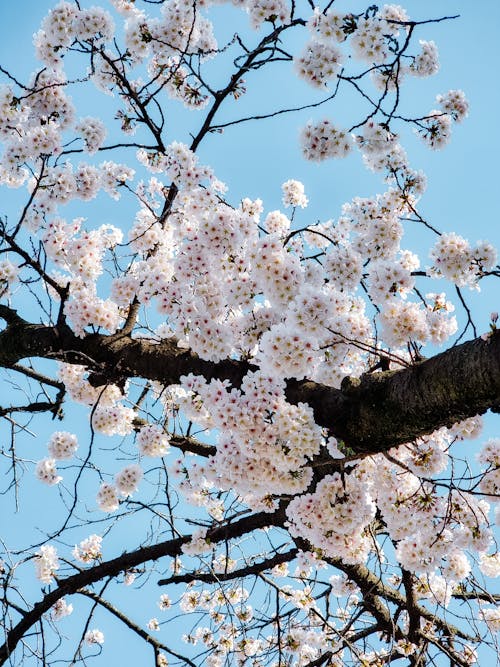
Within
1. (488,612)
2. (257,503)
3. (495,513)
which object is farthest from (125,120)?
(488,612)

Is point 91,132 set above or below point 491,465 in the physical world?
above

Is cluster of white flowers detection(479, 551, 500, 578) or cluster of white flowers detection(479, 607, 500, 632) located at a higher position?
cluster of white flowers detection(479, 551, 500, 578)

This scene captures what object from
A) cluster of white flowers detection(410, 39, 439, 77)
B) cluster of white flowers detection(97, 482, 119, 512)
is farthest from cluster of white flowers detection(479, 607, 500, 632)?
cluster of white flowers detection(410, 39, 439, 77)

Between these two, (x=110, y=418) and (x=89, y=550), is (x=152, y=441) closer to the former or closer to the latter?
(x=110, y=418)

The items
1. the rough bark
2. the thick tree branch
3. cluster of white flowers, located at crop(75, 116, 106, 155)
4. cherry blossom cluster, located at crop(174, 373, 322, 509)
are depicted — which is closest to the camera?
the rough bark

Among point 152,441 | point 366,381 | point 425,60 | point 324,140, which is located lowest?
point 366,381

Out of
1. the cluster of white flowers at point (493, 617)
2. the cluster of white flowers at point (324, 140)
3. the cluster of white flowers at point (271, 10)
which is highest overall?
the cluster of white flowers at point (271, 10)

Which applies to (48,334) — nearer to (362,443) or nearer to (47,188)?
(47,188)

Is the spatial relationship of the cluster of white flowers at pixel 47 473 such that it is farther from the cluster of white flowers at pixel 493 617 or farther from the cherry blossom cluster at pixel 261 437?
the cluster of white flowers at pixel 493 617

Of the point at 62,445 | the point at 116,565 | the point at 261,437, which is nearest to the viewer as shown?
the point at 261,437

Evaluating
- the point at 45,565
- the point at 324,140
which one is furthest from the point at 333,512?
the point at 45,565

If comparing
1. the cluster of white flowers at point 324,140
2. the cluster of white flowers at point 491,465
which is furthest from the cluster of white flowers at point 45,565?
the cluster of white flowers at point 324,140

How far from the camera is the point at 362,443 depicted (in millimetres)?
3158

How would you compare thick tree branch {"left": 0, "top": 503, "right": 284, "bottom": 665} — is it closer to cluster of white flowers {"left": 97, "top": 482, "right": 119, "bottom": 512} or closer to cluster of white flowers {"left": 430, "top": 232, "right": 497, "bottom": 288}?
cluster of white flowers {"left": 97, "top": 482, "right": 119, "bottom": 512}
